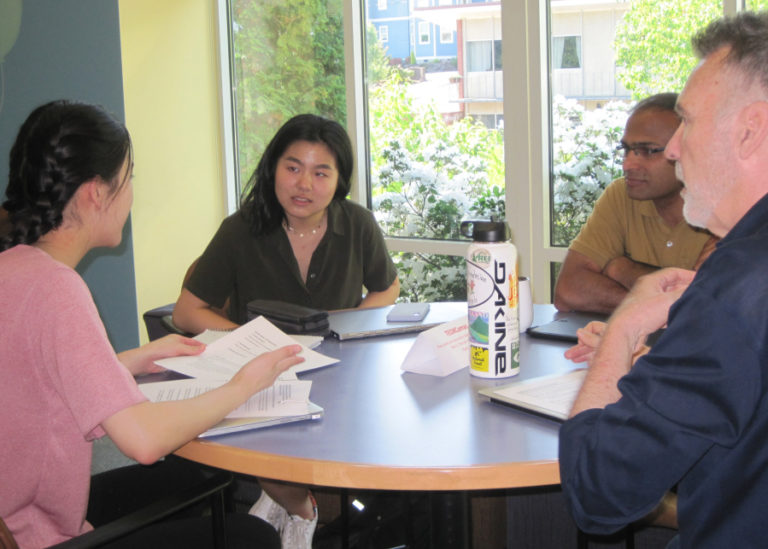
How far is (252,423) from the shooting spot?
1336 millimetres

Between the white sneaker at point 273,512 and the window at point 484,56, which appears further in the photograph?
the window at point 484,56

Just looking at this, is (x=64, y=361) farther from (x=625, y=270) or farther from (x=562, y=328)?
(x=625, y=270)

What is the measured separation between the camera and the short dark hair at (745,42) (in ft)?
3.38

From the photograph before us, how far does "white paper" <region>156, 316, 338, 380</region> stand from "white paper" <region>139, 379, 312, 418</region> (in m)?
0.07

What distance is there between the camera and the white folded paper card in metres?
1.59

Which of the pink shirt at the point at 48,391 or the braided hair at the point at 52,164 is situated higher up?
the braided hair at the point at 52,164

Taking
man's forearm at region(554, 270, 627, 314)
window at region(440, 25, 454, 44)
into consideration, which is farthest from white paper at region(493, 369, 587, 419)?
window at region(440, 25, 454, 44)

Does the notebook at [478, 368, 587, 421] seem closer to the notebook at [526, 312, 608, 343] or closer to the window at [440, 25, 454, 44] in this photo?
the notebook at [526, 312, 608, 343]

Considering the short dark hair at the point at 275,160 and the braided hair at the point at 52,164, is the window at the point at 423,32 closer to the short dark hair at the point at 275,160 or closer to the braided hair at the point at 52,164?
the short dark hair at the point at 275,160

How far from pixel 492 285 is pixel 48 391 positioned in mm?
796

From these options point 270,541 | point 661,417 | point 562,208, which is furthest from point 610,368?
point 562,208

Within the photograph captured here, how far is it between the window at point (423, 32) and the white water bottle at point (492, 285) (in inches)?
115

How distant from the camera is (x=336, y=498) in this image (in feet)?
8.91

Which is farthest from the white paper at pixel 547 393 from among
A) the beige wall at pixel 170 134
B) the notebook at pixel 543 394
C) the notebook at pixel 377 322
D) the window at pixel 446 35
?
the beige wall at pixel 170 134
